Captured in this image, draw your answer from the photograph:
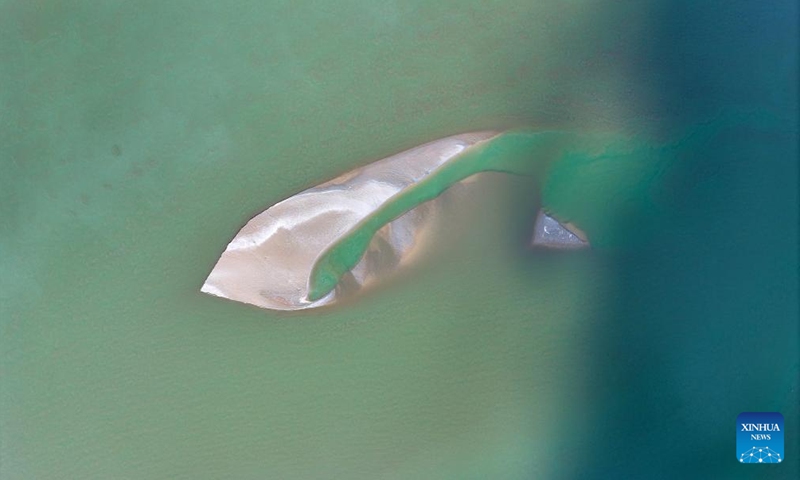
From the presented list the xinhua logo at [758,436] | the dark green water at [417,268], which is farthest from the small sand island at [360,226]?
the xinhua logo at [758,436]

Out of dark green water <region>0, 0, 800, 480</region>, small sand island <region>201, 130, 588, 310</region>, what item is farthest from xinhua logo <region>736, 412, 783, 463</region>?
small sand island <region>201, 130, 588, 310</region>

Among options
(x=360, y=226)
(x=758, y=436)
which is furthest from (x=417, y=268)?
(x=758, y=436)

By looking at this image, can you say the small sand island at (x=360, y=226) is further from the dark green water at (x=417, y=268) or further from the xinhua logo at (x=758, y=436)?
the xinhua logo at (x=758, y=436)

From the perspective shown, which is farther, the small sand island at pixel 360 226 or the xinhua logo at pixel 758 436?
the xinhua logo at pixel 758 436

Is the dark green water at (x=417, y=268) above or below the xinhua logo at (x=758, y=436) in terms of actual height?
above

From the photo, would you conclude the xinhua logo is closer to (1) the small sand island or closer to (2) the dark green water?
(2) the dark green water
